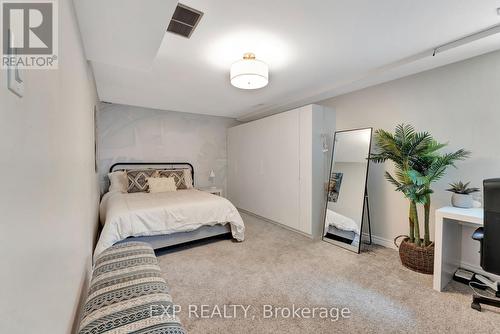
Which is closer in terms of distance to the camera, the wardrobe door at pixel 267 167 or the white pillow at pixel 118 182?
the wardrobe door at pixel 267 167

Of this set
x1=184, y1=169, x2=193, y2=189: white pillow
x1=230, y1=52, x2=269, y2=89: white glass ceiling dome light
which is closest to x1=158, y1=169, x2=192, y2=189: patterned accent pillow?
x1=184, y1=169, x2=193, y2=189: white pillow

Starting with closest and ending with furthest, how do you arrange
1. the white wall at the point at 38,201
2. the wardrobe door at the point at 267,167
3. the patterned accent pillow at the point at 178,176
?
the white wall at the point at 38,201
the wardrobe door at the point at 267,167
the patterned accent pillow at the point at 178,176

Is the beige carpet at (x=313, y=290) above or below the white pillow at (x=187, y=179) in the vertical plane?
below

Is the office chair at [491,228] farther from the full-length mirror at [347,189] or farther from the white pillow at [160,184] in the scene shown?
the white pillow at [160,184]

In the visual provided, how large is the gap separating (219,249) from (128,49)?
8.00 feet

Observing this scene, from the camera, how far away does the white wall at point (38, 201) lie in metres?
0.52

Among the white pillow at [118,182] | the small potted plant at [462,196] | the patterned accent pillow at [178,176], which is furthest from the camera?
the patterned accent pillow at [178,176]

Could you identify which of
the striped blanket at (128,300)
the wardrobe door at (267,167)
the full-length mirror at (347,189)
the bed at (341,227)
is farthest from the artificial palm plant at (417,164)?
the striped blanket at (128,300)

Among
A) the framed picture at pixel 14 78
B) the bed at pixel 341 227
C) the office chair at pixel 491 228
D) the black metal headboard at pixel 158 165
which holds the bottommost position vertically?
the bed at pixel 341 227

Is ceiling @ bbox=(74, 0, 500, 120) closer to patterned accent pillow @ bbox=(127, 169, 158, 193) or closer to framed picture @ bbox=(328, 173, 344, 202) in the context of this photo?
framed picture @ bbox=(328, 173, 344, 202)

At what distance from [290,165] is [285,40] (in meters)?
2.06

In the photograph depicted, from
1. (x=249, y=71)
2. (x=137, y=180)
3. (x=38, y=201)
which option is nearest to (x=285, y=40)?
(x=249, y=71)

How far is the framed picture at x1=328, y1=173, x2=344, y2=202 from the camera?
323cm

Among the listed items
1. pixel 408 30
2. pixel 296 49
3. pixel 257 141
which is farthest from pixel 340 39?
pixel 257 141
